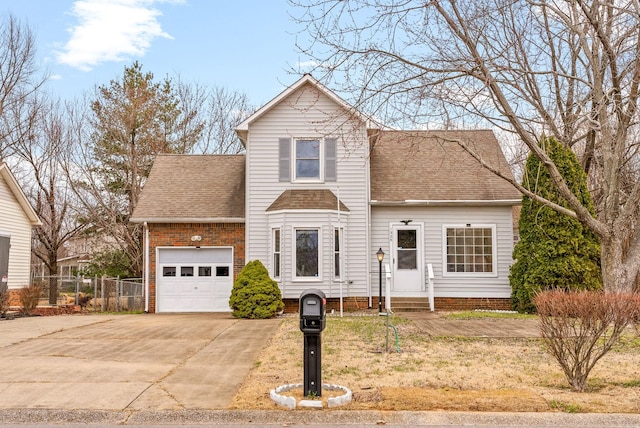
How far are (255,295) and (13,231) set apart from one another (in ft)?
37.4

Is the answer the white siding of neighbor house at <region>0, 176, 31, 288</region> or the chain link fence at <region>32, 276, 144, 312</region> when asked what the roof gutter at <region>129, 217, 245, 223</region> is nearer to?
the chain link fence at <region>32, 276, 144, 312</region>

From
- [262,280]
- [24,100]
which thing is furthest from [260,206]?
[24,100]

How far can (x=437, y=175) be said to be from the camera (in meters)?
20.6

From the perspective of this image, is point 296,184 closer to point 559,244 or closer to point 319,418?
point 559,244

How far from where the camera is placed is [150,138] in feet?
101

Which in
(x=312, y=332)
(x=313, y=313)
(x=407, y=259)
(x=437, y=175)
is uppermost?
(x=437, y=175)

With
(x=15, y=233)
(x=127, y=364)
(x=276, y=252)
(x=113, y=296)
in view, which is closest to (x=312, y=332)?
(x=127, y=364)

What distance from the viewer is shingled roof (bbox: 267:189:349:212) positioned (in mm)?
18734

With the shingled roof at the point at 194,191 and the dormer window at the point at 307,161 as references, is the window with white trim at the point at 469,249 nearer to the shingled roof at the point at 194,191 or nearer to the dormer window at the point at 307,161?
the dormer window at the point at 307,161

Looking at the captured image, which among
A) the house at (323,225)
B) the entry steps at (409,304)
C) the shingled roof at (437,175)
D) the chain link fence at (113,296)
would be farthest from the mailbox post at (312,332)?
the chain link fence at (113,296)

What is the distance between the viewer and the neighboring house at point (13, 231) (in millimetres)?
22359

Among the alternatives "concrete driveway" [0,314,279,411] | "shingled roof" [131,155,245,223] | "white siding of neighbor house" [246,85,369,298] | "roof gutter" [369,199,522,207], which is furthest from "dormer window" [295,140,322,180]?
"concrete driveway" [0,314,279,411]

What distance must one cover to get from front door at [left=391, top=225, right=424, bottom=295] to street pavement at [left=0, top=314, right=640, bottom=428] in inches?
299

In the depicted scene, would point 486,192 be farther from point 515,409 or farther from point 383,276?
point 515,409
